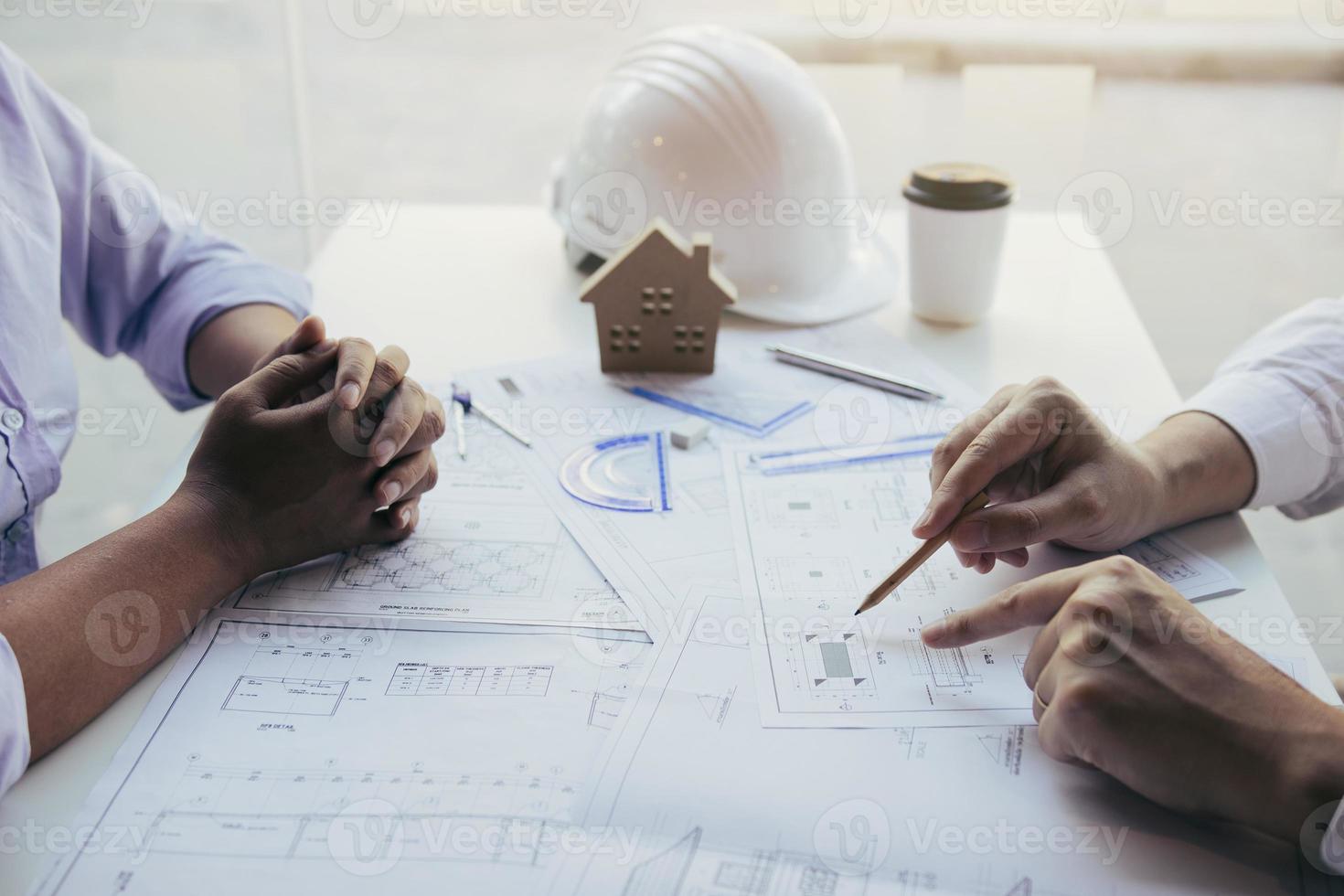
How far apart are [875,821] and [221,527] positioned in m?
0.49

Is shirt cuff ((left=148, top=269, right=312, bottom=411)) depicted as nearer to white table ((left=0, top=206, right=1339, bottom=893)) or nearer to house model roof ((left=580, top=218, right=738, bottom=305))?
white table ((left=0, top=206, right=1339, bottom=893))

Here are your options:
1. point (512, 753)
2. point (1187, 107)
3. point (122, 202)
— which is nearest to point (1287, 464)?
point (512, 753)

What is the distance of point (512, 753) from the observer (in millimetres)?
634

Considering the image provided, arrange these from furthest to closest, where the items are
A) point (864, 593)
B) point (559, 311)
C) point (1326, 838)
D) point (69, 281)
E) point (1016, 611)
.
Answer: point (559, 311), point (69, 281), point (864, 593), point (1016, 611), point (1326, 838)

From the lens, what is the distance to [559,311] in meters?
1.26

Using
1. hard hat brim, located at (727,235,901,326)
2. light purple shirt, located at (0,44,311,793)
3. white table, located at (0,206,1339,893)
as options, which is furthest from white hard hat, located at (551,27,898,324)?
light purple shirt, located at (0,44,311,793)

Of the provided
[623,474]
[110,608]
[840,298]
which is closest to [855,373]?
[840,298]

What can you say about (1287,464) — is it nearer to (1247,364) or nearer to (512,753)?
(1247,364)

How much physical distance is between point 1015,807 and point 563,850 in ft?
0.84

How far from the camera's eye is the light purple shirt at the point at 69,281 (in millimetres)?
853

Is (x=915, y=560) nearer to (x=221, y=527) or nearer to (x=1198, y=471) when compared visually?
(x=1198, y=471)

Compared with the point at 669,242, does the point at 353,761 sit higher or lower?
lower

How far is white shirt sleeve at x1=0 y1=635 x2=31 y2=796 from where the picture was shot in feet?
1.93

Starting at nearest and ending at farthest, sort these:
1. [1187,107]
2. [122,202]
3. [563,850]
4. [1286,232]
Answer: [563,850], [122,202], [1286,232], [1187,107]
